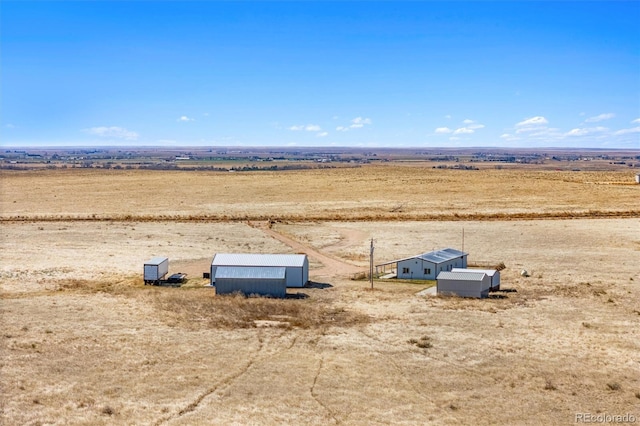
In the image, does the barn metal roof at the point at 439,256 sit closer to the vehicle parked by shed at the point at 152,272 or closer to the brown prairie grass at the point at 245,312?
the brown prairie grass at the point at 245,312

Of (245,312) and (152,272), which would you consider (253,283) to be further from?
(152,272)

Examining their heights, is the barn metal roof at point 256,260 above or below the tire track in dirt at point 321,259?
above

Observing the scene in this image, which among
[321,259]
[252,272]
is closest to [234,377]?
[252,272]

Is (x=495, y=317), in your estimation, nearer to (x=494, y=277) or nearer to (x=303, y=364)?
(x=494, y=277)

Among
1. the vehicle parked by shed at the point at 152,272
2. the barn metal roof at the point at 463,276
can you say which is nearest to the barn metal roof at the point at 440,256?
the barn metal roof at the point at 463,276

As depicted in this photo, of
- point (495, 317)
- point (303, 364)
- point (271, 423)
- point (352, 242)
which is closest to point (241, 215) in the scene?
point (352, 242)
